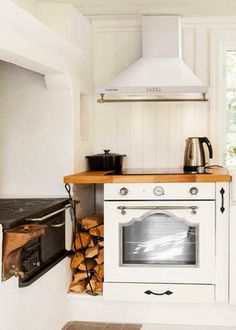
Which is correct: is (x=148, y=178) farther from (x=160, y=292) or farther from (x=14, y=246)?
(x=14, y=246)

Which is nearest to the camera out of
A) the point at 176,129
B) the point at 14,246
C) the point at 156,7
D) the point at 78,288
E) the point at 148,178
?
the point at 14,246

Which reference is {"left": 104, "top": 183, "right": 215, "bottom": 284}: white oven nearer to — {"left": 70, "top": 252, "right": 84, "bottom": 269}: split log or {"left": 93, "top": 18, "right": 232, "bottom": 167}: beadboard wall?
{"left": 70, "top": 252, "right": 84, "bottom": 269}: split log

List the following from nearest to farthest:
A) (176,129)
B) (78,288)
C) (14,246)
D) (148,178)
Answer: (14,246) < (148,178) < (78,288) < (176,129)

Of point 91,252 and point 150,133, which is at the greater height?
point 150,133

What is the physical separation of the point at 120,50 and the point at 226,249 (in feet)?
5.76

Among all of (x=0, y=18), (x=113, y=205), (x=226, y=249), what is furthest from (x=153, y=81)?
(x=0, y=18)

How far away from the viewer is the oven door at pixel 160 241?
11.6 feet

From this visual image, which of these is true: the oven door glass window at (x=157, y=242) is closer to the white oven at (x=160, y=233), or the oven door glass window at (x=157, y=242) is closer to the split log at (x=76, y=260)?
the white oven at (x=160, y=233)

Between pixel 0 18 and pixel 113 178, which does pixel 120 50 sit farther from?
pixel 0 18

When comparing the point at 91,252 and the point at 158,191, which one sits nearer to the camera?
the point at 158,191

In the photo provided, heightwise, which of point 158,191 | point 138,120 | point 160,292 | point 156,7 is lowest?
point 160,292

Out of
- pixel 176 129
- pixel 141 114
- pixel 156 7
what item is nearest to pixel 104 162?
pixel 141 114

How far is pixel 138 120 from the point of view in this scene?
14.2 feet

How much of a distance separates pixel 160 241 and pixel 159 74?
1153 millimetres
